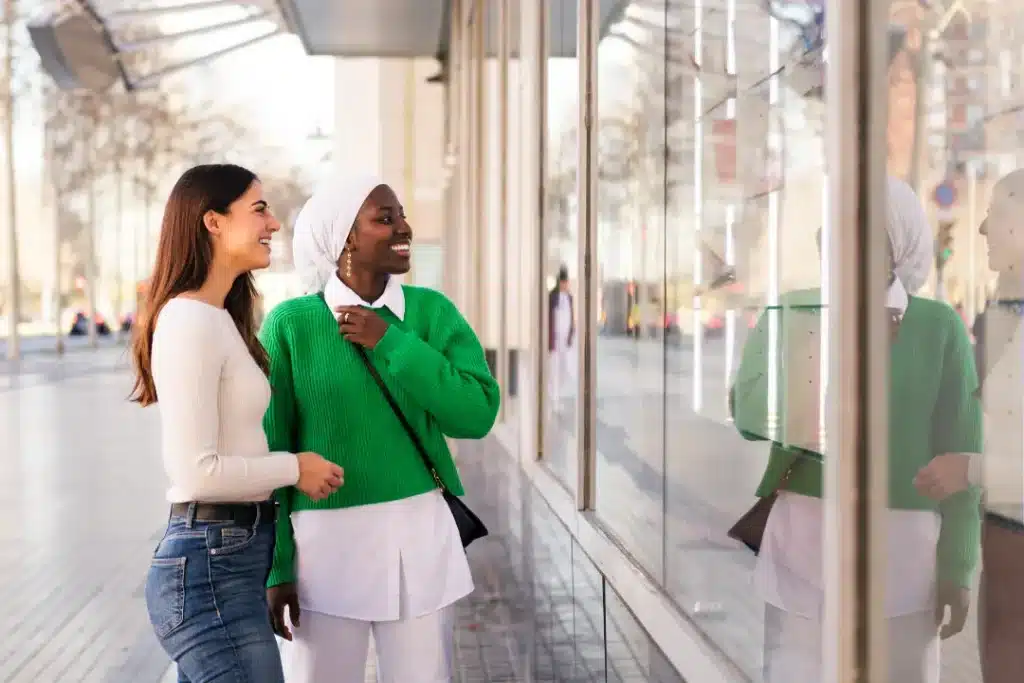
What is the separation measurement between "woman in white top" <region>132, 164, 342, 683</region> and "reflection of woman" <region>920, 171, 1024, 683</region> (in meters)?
1.31

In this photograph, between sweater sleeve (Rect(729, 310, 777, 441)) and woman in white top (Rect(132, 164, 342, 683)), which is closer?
sweater sleeve (Rect(729, 310, 777, 441))

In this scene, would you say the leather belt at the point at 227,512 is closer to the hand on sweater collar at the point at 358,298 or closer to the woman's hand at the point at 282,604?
the woman's hand at the point at 282,604

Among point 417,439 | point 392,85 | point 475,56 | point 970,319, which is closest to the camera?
point 970,319

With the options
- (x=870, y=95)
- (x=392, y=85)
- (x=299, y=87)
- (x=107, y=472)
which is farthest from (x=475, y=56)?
(x=299, y=87)

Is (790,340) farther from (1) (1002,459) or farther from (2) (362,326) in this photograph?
(2) (362,326)

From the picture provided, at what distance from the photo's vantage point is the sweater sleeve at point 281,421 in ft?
8.71

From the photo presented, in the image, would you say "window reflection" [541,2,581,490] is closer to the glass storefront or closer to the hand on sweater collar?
the glass storefront

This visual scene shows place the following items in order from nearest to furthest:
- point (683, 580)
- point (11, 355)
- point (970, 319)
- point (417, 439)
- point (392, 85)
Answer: point (970, 319) < point (683, 580) < point (417, 439) < point (392, 85) < point (11, 355)

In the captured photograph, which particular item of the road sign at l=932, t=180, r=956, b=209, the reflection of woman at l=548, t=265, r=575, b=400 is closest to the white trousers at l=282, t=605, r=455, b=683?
the reflection of woman at l=548, t=265, r=575, b=400

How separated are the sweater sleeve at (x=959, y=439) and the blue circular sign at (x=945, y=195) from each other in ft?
0.34

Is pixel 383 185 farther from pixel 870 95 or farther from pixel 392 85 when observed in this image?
pixel 392 85

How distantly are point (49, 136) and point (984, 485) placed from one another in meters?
38.6

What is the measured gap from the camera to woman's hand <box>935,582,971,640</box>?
4.28 feet

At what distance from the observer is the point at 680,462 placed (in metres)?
2.72
